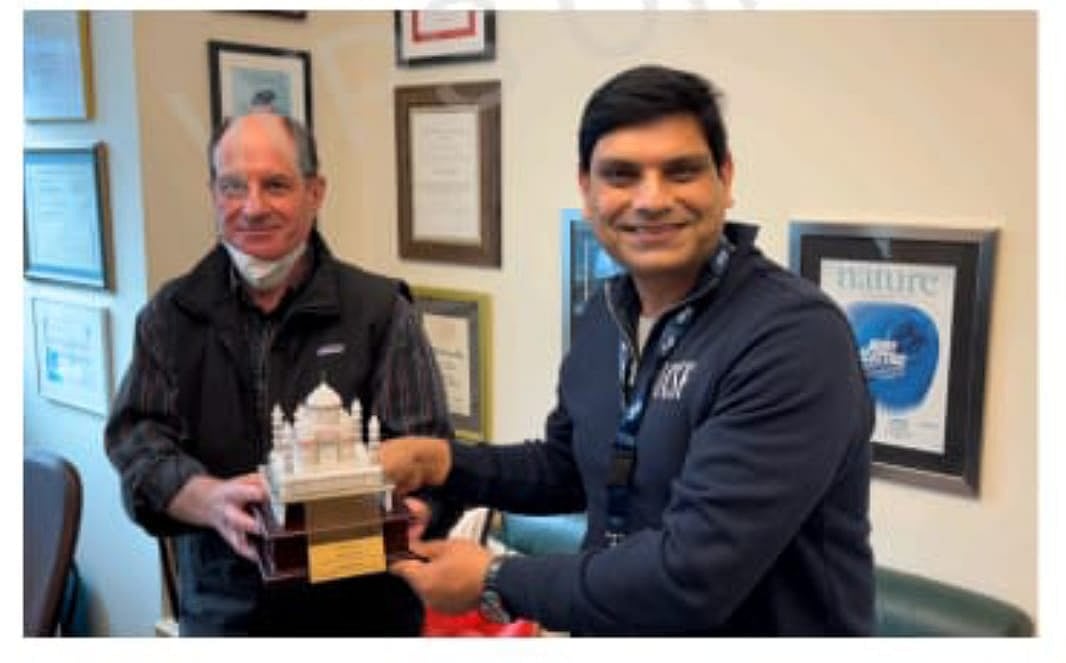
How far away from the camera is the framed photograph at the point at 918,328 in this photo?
148 centimetres

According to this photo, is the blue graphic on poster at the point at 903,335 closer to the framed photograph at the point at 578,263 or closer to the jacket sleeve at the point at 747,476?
the framed photograph at the point at 578,263

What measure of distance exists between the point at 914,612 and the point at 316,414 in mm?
1052

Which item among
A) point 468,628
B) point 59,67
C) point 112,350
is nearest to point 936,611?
point 468,628

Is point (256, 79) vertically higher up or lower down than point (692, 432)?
higher up

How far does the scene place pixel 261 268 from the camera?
125 centimetres

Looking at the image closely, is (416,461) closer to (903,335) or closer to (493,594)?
(493,594)

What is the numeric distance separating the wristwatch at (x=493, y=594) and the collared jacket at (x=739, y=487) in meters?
0.01

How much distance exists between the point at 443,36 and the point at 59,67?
0.86 m

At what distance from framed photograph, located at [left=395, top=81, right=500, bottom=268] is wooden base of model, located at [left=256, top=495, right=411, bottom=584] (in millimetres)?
1185

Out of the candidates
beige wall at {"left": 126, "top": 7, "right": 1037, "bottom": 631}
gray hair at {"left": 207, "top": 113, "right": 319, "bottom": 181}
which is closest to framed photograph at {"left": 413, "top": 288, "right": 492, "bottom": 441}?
beige wall at {"left": 126, "top": 7, "right": 1037, "bottom": 631}

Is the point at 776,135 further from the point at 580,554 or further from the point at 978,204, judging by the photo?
the point at 580,554

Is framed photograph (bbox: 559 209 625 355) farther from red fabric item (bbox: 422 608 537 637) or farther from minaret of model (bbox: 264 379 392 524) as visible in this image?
minaret of model (bbox: 264 379 392 524)
